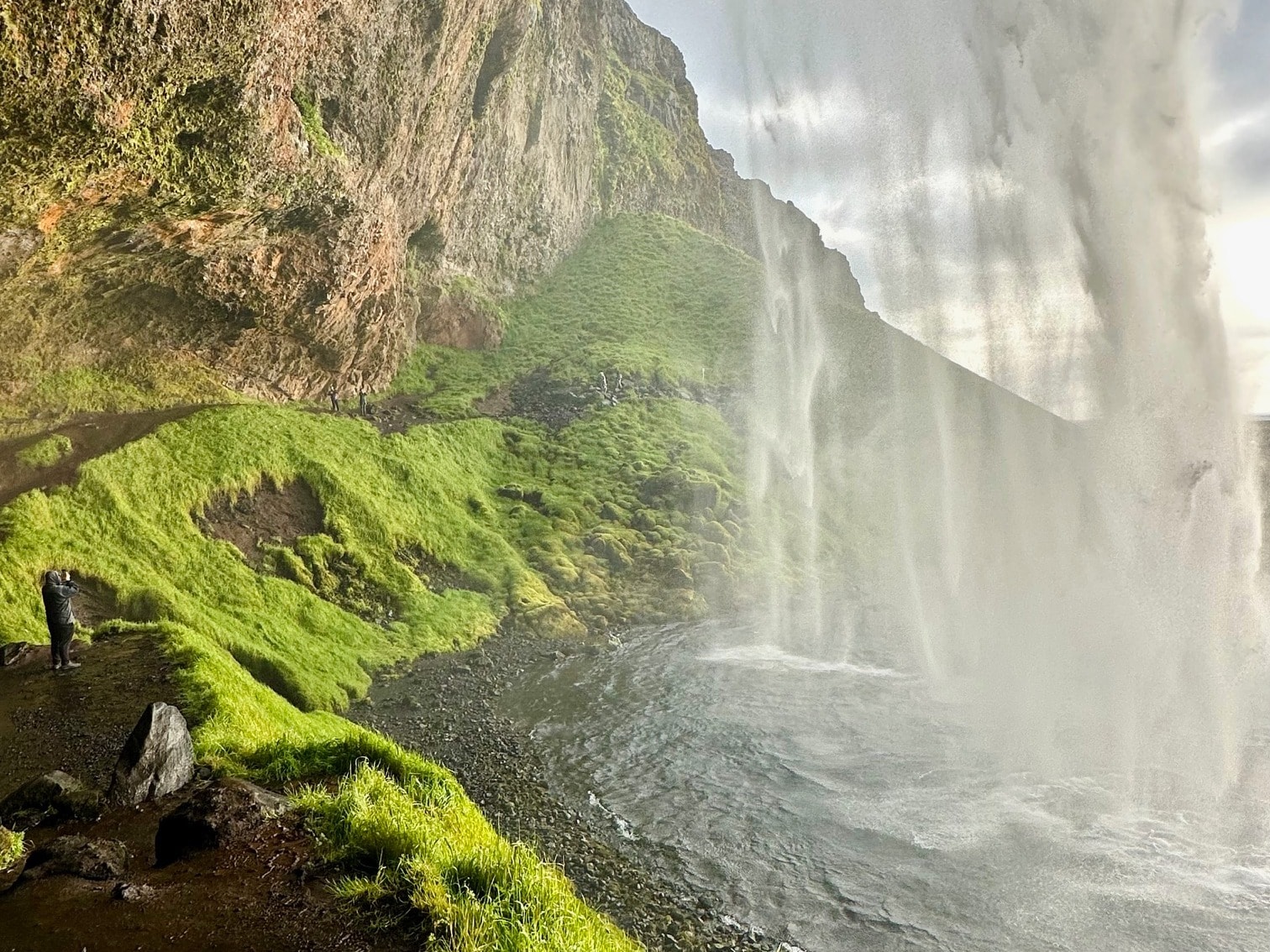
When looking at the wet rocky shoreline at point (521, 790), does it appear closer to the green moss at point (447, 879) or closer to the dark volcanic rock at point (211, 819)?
the green moss at point (447, 879)

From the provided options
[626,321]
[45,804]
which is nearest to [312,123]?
[45,804]

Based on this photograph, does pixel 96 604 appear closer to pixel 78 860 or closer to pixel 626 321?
pixel 78 860

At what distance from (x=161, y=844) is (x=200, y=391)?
2611 centimetres

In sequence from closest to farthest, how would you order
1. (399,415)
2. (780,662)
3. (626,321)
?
(780,662)
(399,415)
(626,321)

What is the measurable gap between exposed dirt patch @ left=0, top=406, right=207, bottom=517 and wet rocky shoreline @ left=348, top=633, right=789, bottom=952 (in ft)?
35.3

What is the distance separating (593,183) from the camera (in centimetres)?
8512

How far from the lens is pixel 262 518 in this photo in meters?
26.1

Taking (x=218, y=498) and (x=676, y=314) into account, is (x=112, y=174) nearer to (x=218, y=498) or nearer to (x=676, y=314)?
(x=218, y=498)

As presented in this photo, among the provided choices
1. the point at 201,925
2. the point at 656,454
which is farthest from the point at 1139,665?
the point at 656,454

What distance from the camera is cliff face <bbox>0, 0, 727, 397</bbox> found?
16.2 metres

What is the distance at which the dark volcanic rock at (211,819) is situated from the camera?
26.0ft

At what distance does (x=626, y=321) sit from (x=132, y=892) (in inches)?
2483

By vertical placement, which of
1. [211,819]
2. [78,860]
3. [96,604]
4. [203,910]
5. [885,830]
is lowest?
[885,830]

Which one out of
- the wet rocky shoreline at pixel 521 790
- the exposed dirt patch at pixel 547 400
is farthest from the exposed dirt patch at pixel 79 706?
the exposed dirt patch at pixel 547 400
